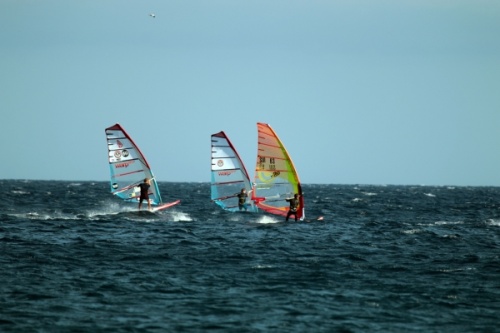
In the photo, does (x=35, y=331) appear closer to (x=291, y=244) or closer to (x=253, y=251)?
(x=253, y=251)

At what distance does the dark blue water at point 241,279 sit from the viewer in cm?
1864

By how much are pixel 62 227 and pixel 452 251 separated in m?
16.5

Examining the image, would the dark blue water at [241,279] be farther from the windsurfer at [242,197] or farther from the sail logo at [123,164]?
the sail logo at [123,164]

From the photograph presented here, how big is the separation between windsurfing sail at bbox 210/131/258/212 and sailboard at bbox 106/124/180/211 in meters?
3.04

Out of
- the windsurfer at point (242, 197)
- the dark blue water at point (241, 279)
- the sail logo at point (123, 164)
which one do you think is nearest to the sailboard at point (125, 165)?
the sail logo at point (123, 164)

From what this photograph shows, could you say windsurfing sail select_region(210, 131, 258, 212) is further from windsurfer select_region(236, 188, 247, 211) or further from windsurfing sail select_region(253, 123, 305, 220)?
windsurfing sail select_region(253, 123, 305, 220)

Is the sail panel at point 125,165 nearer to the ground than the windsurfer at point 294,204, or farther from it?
farther from it

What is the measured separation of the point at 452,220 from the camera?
51.7 m

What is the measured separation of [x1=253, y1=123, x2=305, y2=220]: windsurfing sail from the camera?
135 feet

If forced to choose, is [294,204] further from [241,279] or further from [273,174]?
[241,279]

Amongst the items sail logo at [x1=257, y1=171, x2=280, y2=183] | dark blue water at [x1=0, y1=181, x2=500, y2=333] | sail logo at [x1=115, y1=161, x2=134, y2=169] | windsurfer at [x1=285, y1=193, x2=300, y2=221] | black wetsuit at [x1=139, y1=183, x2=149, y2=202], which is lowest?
dark blue water at [x1=0, y1=181, x2=500, y2=333]

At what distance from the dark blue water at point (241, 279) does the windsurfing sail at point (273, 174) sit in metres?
3.07

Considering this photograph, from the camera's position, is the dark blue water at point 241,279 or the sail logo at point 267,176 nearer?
the dark blue water at point 241,279

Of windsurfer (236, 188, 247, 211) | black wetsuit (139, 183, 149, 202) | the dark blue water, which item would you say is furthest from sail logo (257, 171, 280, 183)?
black wetsuit (139, 183, 149, 202)
